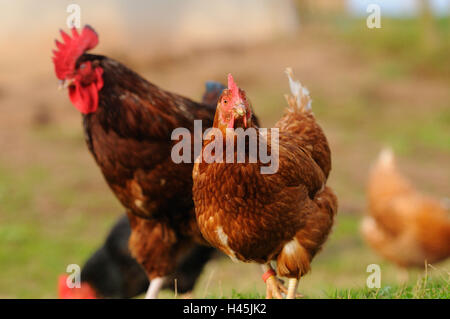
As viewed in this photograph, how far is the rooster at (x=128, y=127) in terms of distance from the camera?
3723 millimetres

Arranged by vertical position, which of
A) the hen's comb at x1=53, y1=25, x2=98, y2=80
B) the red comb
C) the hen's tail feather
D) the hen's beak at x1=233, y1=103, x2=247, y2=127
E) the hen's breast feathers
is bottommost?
the red comb

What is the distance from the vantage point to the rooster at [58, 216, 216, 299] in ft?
16.7

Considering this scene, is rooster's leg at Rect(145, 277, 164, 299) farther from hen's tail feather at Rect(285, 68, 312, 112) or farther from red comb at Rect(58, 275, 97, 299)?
hen's tail feather at Rect(285, 68, 312, 112)

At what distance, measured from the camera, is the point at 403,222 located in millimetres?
6750

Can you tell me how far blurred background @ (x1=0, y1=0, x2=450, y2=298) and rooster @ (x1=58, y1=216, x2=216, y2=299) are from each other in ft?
2.66

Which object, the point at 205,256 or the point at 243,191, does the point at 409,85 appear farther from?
the point at 243,191

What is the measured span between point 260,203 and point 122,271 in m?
2.69

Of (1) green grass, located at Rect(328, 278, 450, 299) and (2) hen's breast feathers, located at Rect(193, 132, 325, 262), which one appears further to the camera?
(1) green grass, located at Rect(328, 278, 450, 299)

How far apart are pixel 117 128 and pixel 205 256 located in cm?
182

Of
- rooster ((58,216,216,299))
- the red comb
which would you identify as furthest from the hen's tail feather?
the red comb

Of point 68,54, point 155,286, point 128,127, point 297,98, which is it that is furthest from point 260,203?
point 68,54

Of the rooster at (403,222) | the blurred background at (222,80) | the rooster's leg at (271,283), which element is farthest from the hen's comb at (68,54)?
the rooster at (403,222)

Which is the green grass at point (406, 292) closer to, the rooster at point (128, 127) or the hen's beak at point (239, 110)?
the rooster at point (128, 127)

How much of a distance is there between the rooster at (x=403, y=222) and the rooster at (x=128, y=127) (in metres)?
3.59
